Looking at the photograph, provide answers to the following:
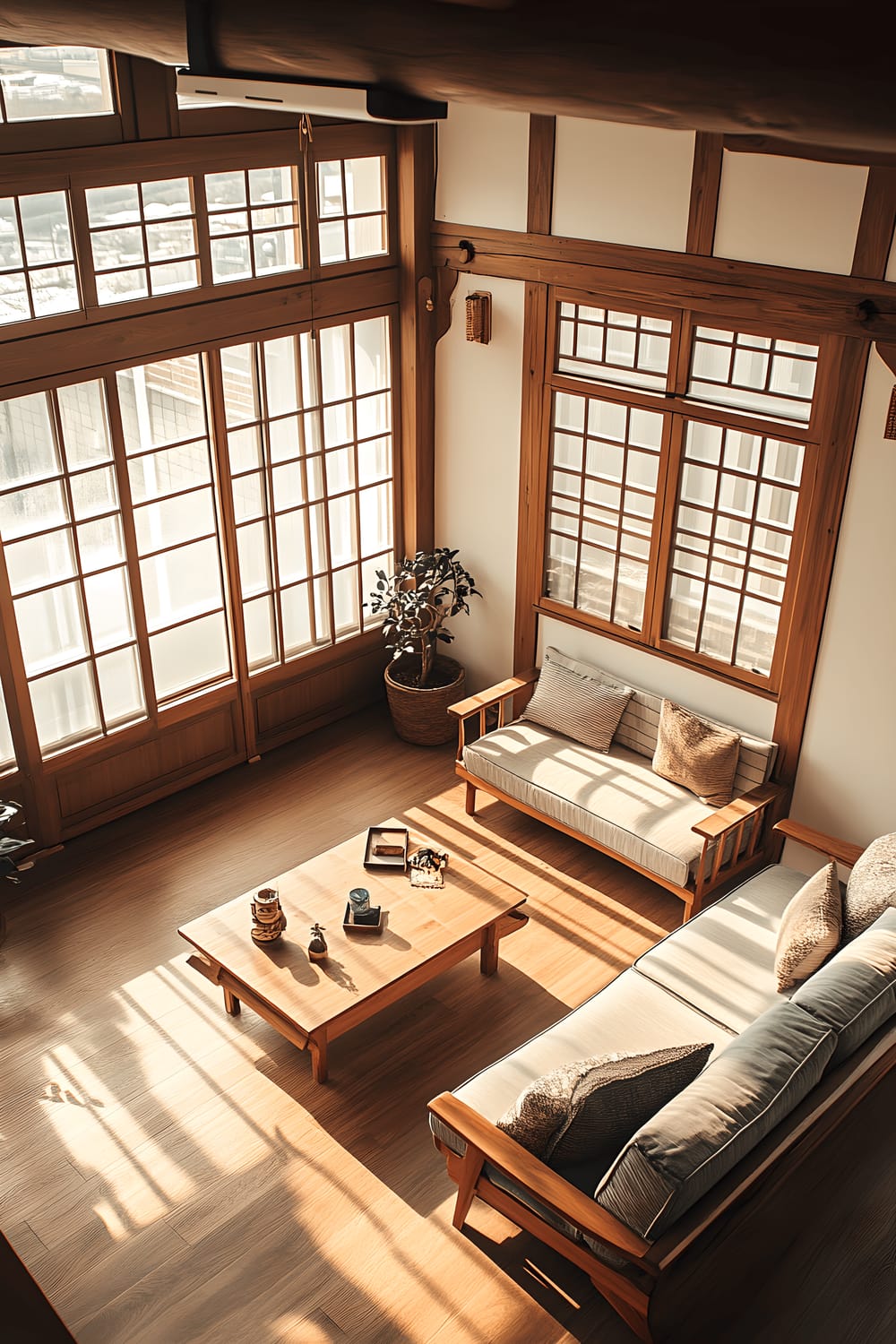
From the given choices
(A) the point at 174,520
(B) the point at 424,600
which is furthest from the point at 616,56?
(B) the point at 424,600

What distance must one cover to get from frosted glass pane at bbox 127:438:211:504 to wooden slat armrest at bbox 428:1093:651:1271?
302 cm

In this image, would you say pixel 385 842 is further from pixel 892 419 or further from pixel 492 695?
pixel 892 419

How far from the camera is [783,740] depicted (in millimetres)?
4883

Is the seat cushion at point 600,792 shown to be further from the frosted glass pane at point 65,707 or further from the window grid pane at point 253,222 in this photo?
the window grid pane at point 253,222

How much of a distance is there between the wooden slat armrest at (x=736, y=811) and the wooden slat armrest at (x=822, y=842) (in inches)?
5.3

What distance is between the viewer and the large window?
4.55m

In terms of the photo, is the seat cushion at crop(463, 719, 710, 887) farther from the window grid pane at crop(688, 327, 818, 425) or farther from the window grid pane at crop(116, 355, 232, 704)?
the window grid pane at crop(688, 327, 818, 425)

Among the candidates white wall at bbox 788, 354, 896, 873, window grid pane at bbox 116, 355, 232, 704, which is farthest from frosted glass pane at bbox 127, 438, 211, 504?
white wall at bbox 788, 354, 896, 873

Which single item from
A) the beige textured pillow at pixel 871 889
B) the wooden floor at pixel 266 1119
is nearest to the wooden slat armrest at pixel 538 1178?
the wooden floor at pixel 266 1119

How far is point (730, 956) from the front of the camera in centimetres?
409

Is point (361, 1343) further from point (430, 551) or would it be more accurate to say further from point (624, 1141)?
point (430, 551)

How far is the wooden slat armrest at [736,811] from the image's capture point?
4535mm

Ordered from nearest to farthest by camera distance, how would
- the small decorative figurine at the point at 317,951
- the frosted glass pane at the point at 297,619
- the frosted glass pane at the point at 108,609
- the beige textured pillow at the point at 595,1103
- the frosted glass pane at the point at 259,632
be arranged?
the beige textured pillow at the point at 595,1103, the small decorative figurine at the point at 317,951, the frosted glass pane at the point at 108,609, the frosted glass pane at the point at 259,632, the frosted glass pane at the point at 297,619

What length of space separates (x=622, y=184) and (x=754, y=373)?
40.1 inches
